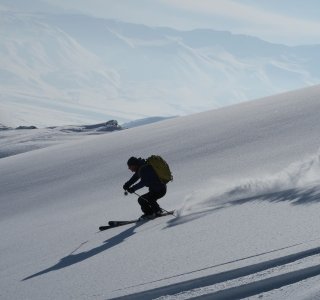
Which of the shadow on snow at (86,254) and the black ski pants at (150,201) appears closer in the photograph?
the shadow on snow at (86,254)

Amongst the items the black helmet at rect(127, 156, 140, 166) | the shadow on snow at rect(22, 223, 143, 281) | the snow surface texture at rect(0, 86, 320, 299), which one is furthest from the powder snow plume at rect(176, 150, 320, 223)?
the black helmet at rect(127, 156, 140, 166)

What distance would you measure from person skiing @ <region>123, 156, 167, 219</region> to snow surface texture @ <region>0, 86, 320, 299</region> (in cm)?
48

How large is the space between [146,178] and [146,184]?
90mm

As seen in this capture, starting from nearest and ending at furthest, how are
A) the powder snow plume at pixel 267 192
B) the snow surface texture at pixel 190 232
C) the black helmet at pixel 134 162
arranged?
the snow surface texture at pixel 190 232
the powder snow plume at pixel 267 192
the black helmet at pixel 134 162

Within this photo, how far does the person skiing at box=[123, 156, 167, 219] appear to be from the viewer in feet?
23.6

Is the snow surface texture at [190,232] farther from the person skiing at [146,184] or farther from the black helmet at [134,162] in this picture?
the black helmet at [134,162]

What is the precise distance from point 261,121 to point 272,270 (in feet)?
43.2

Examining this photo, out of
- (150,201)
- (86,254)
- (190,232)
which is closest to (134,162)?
(150,201)

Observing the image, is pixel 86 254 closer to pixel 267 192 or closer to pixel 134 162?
pixel 134 162

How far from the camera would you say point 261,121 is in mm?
16375

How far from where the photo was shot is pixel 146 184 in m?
7.32

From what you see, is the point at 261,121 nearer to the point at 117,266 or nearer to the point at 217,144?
the point at 217,144

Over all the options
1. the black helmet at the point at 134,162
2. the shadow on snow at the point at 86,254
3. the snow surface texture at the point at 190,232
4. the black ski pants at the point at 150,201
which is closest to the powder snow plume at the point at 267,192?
the snow surface texture at the point at 190,232

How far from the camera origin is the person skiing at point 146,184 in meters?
7.21
